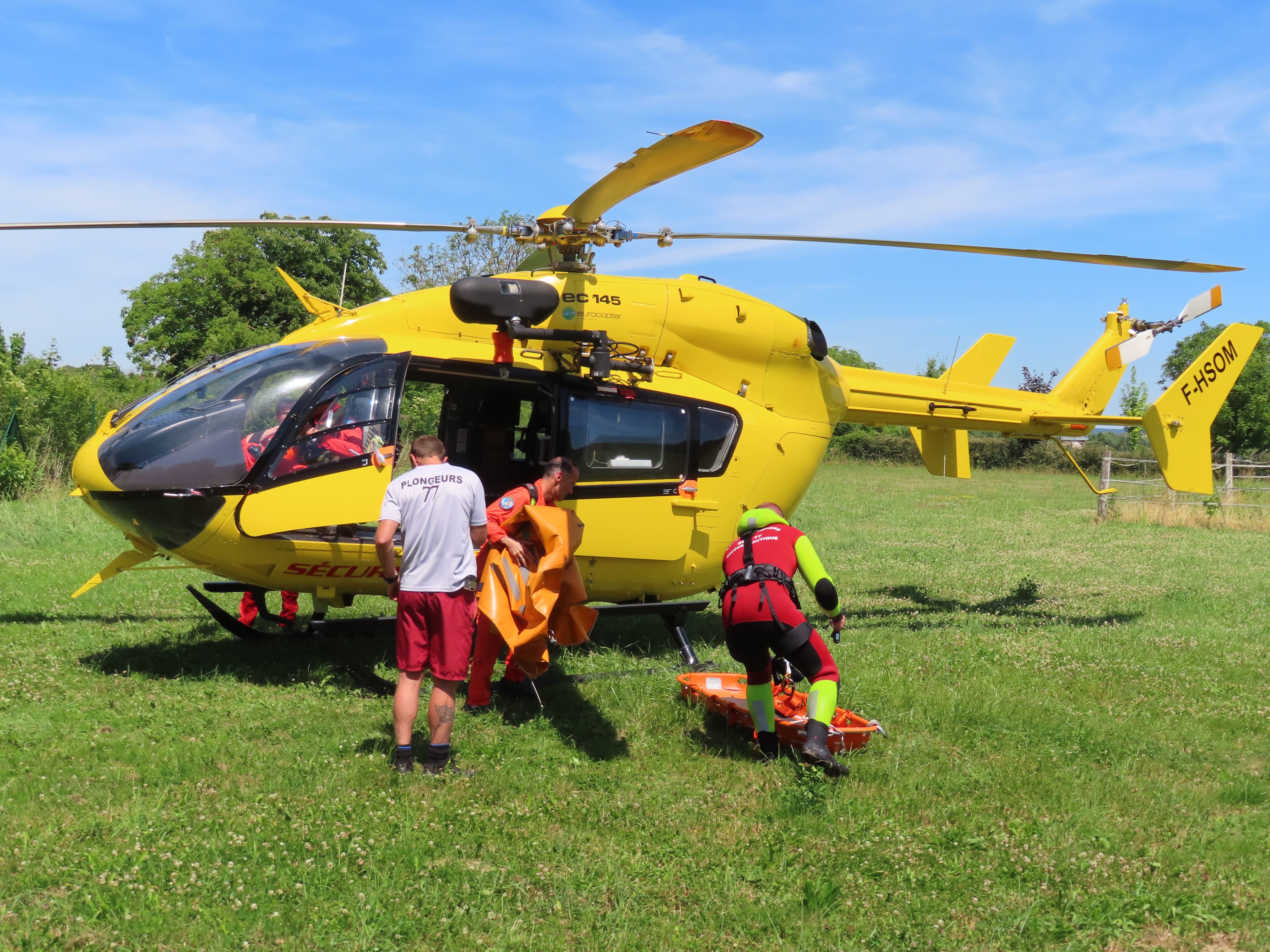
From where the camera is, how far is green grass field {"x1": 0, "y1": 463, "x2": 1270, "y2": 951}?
13.2ft

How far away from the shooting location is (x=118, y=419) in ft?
22.7

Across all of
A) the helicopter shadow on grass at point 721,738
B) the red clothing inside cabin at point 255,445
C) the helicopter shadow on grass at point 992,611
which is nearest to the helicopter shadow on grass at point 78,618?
the red clothing inside cabin at point 255,445

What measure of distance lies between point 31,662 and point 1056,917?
725 centimetres

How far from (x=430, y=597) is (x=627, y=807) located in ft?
5.24

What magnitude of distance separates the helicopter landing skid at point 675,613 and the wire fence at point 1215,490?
15467 mm

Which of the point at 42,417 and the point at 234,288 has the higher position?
the point at 234,288

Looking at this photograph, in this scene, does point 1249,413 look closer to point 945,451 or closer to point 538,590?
point 945,451

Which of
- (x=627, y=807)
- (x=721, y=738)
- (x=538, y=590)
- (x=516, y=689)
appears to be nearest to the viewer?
(x=627, y=807)

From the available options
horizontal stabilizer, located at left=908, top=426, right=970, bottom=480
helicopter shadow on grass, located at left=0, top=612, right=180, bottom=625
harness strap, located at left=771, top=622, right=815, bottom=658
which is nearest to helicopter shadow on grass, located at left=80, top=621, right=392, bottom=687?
helicopter shadow on grass, located at left=0, top=612, right=180, bottom=625

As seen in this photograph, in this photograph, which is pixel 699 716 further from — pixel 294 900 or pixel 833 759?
pixel 294 900

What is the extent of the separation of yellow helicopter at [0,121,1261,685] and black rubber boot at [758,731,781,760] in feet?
6.95

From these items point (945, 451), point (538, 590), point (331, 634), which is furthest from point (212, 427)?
point (945, 451)

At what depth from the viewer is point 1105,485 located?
22.0m

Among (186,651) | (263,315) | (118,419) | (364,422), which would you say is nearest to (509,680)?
(364,422)
